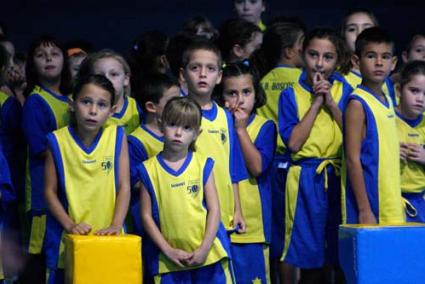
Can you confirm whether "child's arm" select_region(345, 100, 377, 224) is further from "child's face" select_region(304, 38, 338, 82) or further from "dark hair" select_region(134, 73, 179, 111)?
"dark hair" select_region(134, 73, 179, 111)

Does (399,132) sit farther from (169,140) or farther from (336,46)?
(169,140)

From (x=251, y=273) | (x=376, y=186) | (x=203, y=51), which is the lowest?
(x=251, y=273)

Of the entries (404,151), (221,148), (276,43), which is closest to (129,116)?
(221,148)

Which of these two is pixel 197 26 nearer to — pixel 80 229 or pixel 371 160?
pixel 371 160

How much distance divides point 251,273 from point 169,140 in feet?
3.85

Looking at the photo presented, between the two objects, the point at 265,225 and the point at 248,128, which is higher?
the point at 248,128

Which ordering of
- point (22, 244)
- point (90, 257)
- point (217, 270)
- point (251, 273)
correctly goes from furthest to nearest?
point (22, 244)
point (251, 273)
point (217, 270)
point (90, 257)

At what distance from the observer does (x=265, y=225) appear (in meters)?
8.10

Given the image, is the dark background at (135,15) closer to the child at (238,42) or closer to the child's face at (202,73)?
the child at (238,42)

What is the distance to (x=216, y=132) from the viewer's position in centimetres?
767

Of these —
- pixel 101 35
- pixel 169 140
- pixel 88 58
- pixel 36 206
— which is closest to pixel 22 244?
pixel 36 206

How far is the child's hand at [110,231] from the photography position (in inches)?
279

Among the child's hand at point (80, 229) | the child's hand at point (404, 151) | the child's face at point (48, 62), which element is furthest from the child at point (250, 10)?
the child's hand at point (80, 229)

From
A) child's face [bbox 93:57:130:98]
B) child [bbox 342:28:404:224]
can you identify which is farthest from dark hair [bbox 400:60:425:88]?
child's face [bbox 93:57:130:98]
